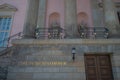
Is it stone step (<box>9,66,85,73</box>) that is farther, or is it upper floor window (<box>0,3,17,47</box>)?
upper floor window (<box>0,3,17,47</box>)

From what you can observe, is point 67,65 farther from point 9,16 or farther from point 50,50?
point 9,16

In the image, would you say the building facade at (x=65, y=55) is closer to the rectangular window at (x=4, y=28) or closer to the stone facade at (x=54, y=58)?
the stone facade at (x=54, y=58)

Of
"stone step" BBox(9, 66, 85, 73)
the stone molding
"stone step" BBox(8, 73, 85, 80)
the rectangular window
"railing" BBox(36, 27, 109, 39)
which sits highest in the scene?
the stone molding

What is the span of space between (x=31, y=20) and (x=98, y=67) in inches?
236

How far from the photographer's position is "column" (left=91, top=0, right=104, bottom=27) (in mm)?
13164

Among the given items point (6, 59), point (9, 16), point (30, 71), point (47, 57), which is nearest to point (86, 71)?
point (47, 57)

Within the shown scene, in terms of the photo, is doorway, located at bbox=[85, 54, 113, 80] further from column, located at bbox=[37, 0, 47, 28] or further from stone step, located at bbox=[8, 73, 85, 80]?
column, located at bbox=[37, 0, 47, 28]

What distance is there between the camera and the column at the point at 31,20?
10042 mm

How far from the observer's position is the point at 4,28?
14.5 metres

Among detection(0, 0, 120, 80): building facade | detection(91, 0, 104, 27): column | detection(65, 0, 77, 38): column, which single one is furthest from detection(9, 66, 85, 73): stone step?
detection(91, 0, 104, 27): column

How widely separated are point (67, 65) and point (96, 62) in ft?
6.60

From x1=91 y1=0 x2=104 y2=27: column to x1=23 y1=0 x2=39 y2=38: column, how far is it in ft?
19.2

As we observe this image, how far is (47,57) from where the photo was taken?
8.89m

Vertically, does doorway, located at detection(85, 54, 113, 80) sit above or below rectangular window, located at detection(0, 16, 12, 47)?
below
